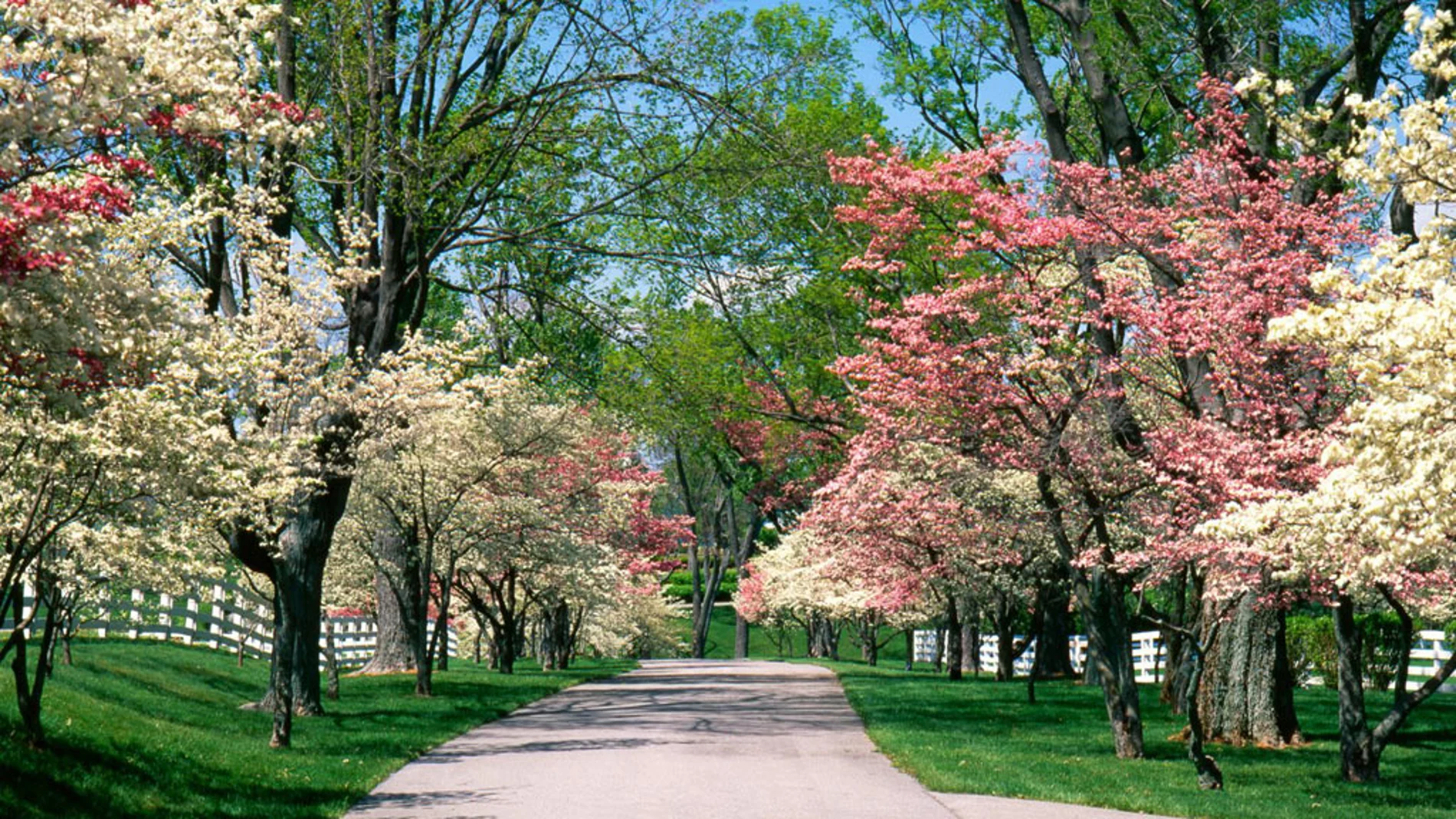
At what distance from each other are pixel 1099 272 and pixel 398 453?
1310 cm

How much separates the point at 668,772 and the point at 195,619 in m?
18.2

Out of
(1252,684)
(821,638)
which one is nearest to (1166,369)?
(1252,684)

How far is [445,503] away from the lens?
80.2ft

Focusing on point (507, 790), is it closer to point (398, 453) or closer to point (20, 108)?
point (20, 108)

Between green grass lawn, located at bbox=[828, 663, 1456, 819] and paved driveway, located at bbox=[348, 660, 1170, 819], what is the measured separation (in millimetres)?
634

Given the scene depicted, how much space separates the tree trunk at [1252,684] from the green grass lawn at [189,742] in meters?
9.82

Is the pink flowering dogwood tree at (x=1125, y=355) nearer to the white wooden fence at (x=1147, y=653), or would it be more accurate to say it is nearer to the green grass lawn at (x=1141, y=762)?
the green grass lawn at (x=1141, y=762)

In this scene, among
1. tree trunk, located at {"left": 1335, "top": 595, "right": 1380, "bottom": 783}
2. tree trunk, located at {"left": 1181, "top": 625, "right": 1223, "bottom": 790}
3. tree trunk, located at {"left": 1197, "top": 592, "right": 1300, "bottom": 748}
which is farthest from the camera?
tree trunk, located at {"left": 1197, "top": 592, "right": 1300, "bottom": 748}

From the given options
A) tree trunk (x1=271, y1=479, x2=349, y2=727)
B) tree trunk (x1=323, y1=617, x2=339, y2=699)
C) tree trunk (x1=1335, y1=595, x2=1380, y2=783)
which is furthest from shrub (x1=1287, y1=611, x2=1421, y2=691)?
tree trunk (x1=271, y1=479, x2=349, y2=727)

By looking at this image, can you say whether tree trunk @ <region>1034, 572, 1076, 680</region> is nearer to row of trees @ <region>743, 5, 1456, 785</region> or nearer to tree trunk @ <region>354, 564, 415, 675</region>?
row of trees @ <region>743, 5, 1456, 785</region>

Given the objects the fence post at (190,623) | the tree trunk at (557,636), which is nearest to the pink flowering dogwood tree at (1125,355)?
the fence post at (190,623)

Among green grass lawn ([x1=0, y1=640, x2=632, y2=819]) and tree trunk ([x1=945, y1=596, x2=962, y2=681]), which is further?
tree trunk ([x1=945, y1=596, x2=962, y2=681])

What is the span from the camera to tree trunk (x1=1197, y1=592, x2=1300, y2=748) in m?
16.6

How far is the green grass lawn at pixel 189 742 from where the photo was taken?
9492 mm
